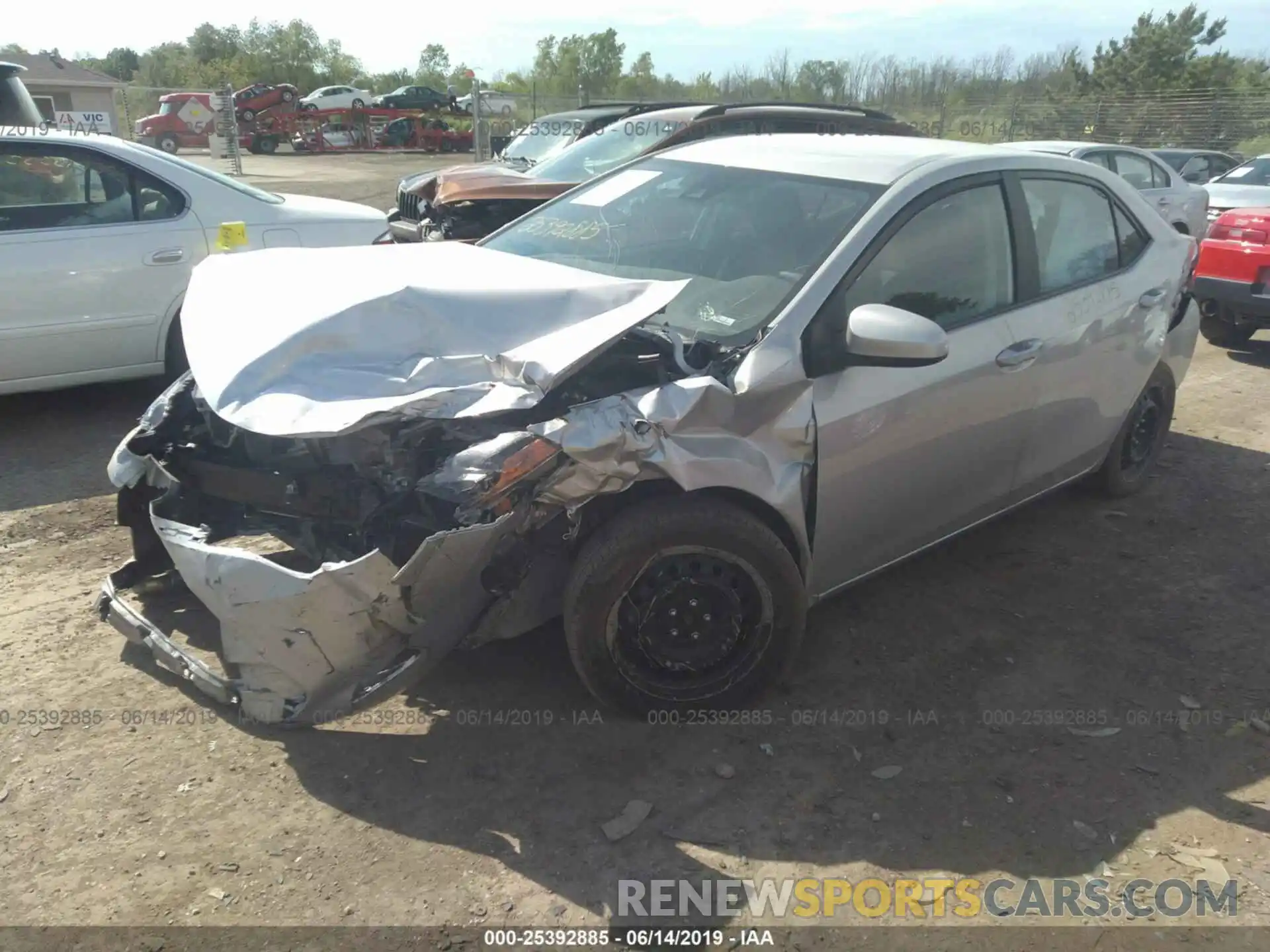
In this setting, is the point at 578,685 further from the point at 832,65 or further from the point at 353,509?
the point at 832,65

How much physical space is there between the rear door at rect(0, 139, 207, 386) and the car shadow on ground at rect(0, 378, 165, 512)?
38cm

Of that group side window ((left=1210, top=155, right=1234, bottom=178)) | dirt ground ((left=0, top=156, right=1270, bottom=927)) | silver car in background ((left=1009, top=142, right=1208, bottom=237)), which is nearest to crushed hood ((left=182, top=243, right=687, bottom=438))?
dirt ground ((left=0, top=156, right=1270, bottom=927))

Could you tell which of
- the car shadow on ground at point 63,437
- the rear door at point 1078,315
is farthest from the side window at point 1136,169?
the car shadow on ground at point 63,437

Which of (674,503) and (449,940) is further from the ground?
(674,503)

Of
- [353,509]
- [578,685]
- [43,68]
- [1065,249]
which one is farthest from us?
[43,68]

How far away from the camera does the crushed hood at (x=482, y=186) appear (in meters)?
7.52

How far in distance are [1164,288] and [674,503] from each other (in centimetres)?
292

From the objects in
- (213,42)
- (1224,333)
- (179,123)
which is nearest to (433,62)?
(213,42)

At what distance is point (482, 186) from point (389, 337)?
517cm

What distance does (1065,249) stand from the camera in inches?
152

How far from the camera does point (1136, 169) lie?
10555 millimetres

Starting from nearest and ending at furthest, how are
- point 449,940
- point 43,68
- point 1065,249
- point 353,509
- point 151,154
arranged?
point 449,940, point 353,509, point 1065,249, point 151,154, point 43,68

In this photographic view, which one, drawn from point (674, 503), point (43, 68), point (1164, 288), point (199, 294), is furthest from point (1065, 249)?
point (43, 68)

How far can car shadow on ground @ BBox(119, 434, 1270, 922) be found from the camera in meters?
2.55
